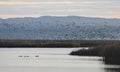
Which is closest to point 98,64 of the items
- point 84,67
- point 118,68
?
point 84,67

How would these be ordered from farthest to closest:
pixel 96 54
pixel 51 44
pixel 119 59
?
pixel 51 44 → pixel 96 54 → pixel 119 59

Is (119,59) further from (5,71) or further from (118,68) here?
(5,71)

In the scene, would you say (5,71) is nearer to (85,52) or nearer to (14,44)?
(85,52)

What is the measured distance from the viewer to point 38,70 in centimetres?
4466

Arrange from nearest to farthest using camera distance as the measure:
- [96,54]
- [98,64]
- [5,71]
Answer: [5,71]
[98,64]
[96,54]

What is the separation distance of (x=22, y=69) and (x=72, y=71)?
396 centimetres

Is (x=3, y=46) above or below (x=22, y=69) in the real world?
below

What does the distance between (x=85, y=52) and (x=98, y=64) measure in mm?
11379

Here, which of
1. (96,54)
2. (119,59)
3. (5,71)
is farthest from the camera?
(96,54)

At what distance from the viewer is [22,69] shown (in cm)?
4503

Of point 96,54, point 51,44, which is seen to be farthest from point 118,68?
point 51,44

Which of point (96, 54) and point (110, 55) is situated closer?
point (110, 55)

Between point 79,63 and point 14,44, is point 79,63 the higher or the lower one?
the higher one

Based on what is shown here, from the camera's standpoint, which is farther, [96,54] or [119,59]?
[96,54]
